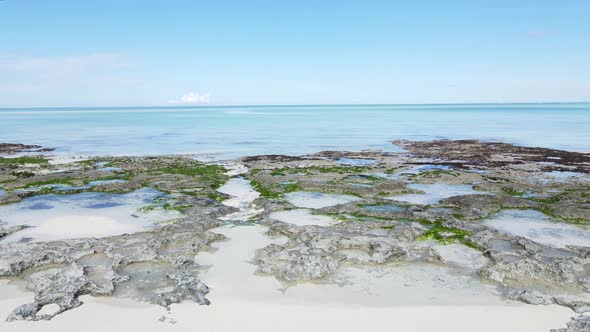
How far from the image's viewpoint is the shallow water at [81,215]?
1464 cm

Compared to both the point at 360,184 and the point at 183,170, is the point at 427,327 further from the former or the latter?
the point at 183,170

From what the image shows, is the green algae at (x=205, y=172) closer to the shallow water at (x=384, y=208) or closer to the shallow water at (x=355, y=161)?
the shallow water at (x=384, y=208)

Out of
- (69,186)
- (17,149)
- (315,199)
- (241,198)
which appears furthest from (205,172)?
(17,149)

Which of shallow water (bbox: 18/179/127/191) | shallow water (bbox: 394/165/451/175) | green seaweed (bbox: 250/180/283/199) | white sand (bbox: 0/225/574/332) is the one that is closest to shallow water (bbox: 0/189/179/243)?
shallow water (bbox: 18/179/127/191)

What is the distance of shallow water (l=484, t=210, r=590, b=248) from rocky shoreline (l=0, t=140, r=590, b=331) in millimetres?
248

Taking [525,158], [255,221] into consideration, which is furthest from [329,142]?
[255,221]

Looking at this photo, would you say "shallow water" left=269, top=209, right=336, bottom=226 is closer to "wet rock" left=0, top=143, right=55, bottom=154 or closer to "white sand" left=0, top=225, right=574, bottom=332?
"white sand" left=0, top=225, right=574, bottom=332

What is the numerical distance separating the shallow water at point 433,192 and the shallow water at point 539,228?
3429 millimetres

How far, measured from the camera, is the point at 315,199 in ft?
64.3

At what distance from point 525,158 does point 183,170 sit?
85.7ft

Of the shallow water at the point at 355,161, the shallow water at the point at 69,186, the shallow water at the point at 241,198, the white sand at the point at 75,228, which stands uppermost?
the shallow water at the point at 69,186

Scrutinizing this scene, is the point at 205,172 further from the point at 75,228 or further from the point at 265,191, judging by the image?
the point at 75,228

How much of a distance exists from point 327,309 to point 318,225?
5808 mm

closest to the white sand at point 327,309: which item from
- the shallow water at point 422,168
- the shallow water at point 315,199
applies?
the shallow water at point 315,199
